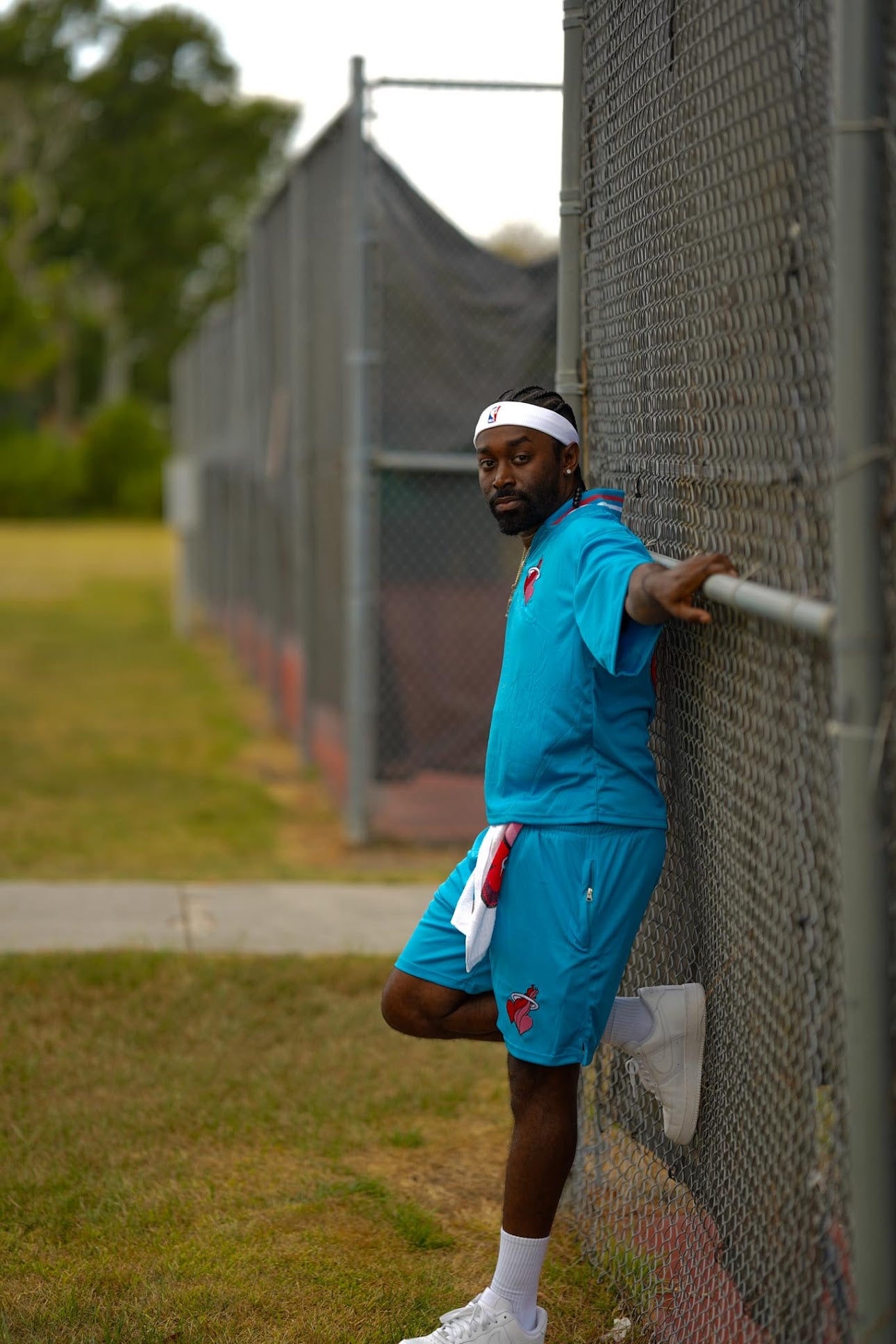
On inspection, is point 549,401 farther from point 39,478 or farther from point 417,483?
point 39,478

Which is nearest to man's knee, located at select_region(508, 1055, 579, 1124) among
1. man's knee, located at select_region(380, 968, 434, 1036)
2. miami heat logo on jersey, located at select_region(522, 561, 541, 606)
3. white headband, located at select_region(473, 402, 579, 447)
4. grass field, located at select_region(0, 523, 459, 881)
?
man's knee, located at select_region(380, 968, 434, 1036)

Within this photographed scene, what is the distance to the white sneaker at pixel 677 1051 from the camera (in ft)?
10.7

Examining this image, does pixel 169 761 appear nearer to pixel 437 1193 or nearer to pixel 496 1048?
pixel 496 1048

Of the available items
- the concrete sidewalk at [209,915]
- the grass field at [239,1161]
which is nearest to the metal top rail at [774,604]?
the grass field at [239,1161]

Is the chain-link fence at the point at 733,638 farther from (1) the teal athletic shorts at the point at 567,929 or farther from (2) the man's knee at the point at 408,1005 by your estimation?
(2) the man's knee at the point at 408,1005

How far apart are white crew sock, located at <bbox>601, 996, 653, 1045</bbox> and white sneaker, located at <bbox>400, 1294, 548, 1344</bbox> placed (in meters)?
0.57

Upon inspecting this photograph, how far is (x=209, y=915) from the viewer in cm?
659

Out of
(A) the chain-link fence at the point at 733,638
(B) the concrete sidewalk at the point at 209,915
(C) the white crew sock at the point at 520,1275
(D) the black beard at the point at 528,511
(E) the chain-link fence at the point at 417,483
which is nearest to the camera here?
(A) the chain-link fence at the point at 733,638

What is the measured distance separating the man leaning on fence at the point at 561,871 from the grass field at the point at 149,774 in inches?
168

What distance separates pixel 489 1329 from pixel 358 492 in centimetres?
548

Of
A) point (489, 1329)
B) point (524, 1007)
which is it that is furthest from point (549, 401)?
point (489, 1329)

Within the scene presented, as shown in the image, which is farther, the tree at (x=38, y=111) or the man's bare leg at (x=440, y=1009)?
the tree at (x=38, y=111)

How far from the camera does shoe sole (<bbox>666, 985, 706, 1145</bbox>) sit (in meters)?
3.27

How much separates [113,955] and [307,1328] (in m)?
2.60
